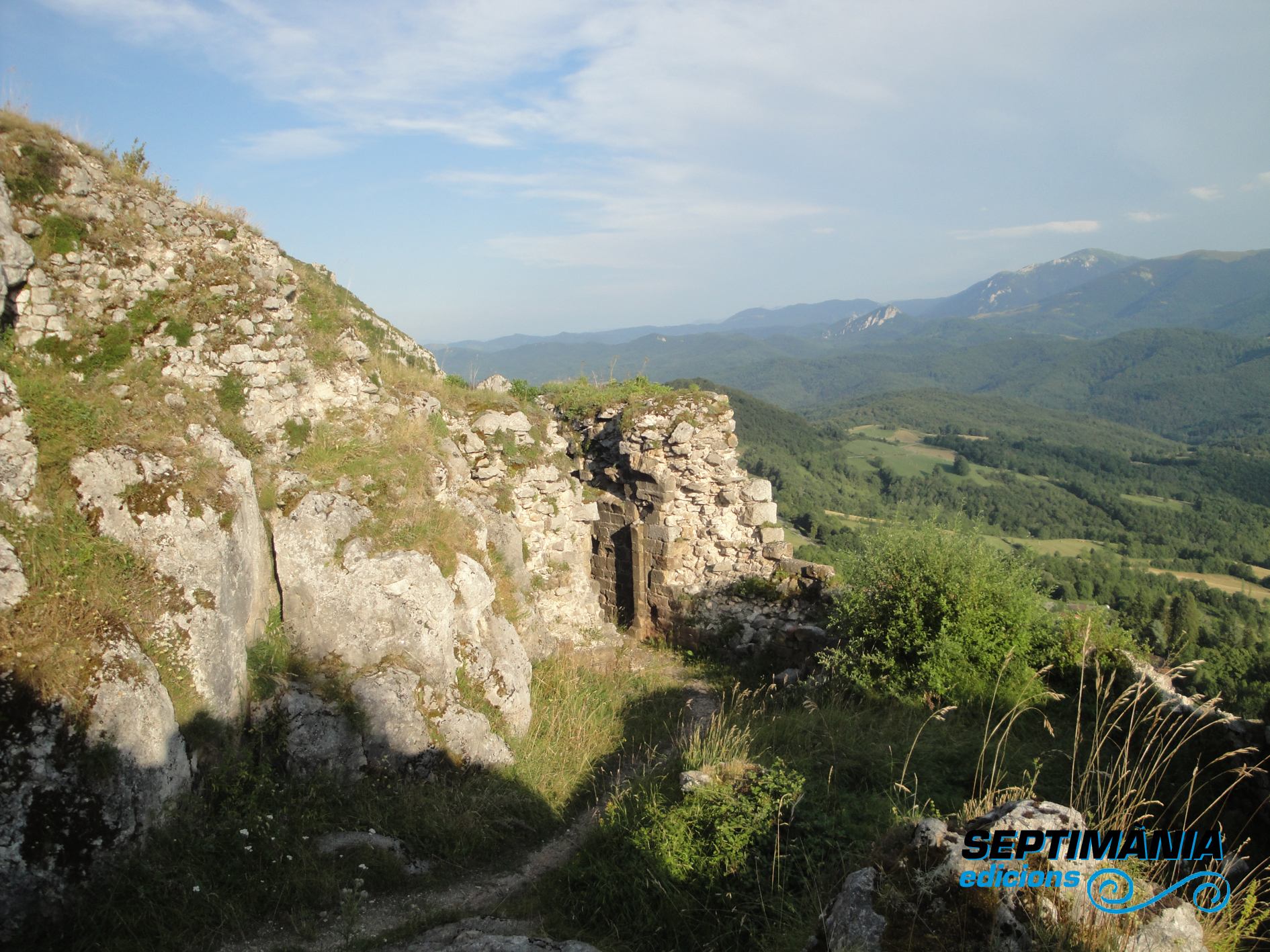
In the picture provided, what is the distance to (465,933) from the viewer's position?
4.06 m

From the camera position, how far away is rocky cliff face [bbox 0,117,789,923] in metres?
→ 4.44

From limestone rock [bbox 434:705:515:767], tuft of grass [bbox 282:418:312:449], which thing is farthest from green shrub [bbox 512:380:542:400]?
limestone rock [bbox 434:705:515:767]

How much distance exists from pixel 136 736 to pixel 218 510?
1967 mm

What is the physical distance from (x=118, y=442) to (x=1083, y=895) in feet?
24.0

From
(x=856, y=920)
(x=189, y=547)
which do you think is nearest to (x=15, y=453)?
(x=189, y=547)

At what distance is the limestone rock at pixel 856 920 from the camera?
9.51ft

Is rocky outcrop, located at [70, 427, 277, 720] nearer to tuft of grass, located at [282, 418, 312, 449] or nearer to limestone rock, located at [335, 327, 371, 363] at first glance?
tuft of grass, located at [282, 418, 312, 449]

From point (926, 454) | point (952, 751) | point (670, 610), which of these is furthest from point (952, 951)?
point (926, 454)

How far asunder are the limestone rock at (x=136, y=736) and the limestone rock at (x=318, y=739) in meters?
0.93

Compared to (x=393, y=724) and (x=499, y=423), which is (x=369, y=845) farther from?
(x=499, y=423)

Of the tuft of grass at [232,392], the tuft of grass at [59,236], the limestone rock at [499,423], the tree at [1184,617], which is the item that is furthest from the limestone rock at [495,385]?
the tree at [1184,617]

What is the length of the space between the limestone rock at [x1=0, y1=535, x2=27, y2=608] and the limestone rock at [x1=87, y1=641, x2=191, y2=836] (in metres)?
0.69

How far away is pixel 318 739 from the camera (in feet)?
18.9

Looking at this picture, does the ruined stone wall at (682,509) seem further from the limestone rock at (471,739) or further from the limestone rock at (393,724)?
the limestone rock at (393,724)
